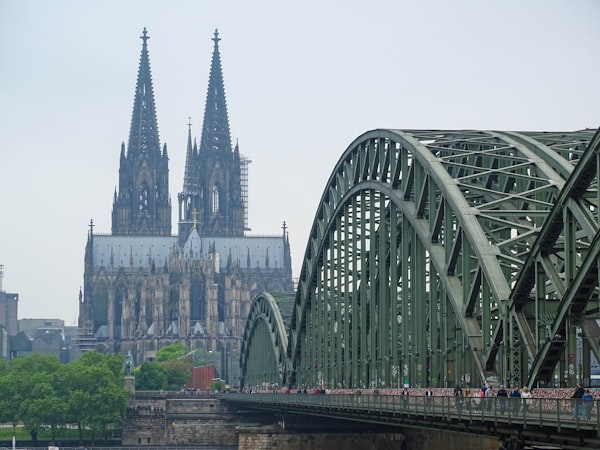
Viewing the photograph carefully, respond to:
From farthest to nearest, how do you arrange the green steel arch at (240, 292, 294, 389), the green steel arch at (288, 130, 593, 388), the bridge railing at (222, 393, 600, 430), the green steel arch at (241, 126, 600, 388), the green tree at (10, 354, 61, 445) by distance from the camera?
the green tree at (10, 354, 61, 445) < the green steel arch at (240, 292, 294, 389) < the green steel arch at (288, 130, 593, 388) < the green steel arch at (241, 126, 600, 388) < the bridge railing at (222, 393, 600, 430)

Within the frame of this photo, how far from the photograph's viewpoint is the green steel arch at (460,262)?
51031mm

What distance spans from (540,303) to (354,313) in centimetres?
3392

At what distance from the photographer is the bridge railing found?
135 ft

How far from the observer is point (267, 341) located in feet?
481

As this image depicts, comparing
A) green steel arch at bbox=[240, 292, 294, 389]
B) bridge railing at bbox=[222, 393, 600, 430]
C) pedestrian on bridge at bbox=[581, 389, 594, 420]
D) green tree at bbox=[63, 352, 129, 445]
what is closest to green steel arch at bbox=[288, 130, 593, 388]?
bridge railing at bbox=[222, 393, 600, 430]

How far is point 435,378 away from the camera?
67875 millimetres

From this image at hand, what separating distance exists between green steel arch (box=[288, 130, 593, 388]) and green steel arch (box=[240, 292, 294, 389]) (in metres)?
29.7

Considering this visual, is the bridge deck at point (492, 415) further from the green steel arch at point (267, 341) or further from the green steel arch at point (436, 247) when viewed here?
the green steel arch at point (267, 341)

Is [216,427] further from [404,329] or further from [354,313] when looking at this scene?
[404,329]

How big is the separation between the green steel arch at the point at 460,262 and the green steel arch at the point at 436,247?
0.08 metres

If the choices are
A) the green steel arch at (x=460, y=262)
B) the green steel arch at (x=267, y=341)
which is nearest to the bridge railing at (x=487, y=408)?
the green steel arch at (x=460, y=262)

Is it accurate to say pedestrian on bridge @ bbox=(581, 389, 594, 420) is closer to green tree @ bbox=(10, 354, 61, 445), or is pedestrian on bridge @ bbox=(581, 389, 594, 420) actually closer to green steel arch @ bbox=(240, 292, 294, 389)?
green steel arch @ bbox=(240, 292, 294, 389)

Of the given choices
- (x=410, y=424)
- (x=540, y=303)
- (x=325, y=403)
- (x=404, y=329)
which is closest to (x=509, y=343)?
(x=540, y=303)

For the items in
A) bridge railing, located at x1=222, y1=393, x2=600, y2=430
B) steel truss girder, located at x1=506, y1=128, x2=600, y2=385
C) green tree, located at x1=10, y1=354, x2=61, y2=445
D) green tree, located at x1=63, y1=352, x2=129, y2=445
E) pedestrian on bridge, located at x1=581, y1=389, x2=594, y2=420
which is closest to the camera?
pedestrian on bridge, located at x1=581, y1=389, x2=594, y2=420
